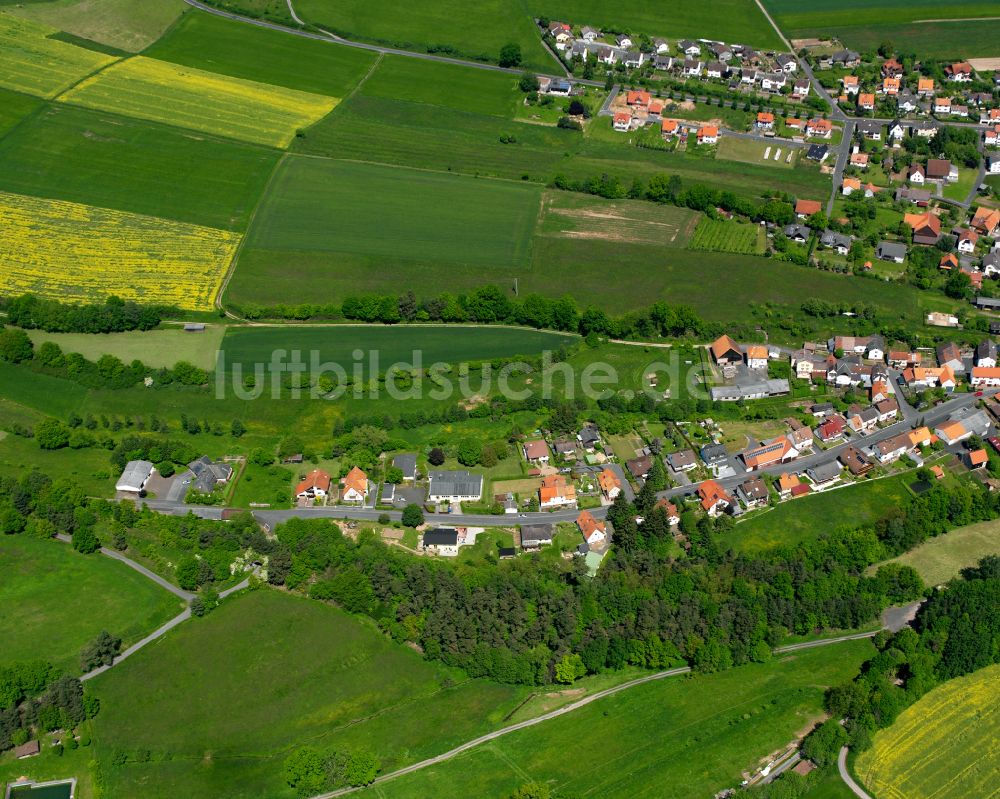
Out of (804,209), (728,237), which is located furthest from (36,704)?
(804,209)

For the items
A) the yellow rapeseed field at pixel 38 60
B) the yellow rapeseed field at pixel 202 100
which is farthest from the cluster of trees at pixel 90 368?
the yellow rapeseed field at pixel 38 60

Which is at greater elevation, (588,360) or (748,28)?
(748,28)

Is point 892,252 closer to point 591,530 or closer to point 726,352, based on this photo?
point 726,352

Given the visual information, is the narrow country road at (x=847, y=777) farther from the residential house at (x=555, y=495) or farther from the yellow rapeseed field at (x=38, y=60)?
the yellow rapeseed field at (x=38, y=60)

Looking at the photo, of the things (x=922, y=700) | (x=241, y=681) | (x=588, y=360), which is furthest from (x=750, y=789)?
(x=588, y=360)

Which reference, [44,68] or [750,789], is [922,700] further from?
[44,68]

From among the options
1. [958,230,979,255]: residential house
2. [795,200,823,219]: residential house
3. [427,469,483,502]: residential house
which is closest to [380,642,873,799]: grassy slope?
[427,469,483,502]: residential house

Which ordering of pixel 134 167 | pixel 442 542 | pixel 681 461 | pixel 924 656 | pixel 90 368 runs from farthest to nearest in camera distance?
1. pixel 134 167
2. pixel 90 368
3. pixel 681 461
4. pixel 442 542
5. pixel 924 656
